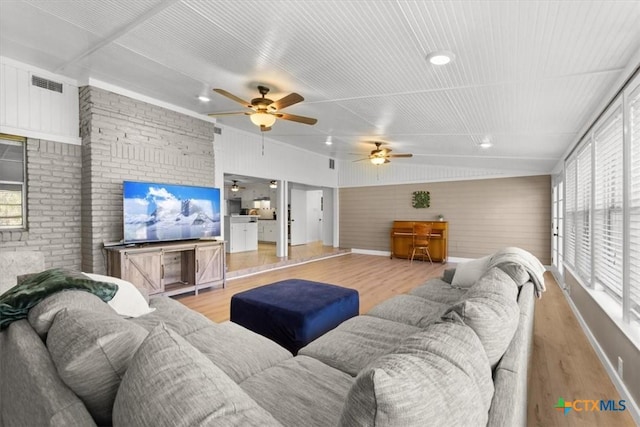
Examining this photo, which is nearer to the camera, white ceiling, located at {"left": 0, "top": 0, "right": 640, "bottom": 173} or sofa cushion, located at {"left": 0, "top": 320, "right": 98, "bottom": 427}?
sofa cushion, located at {"left": 0, "top": 320, "right": 98, "bottom": 427}

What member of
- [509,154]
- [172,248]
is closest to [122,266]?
[172,248]

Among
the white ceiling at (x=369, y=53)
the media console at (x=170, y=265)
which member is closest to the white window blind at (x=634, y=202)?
the white ceiling at (x=369, y=53)

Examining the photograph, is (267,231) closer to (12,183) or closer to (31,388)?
(12,183)

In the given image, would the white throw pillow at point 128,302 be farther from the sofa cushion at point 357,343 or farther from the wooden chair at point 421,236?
the wooden chair at point 421,236

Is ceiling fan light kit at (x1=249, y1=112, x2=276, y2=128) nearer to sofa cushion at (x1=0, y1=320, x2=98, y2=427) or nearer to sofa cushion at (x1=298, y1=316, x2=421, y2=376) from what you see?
sofa cushion at (x1=298, y1=316, x2=421, y2=376)

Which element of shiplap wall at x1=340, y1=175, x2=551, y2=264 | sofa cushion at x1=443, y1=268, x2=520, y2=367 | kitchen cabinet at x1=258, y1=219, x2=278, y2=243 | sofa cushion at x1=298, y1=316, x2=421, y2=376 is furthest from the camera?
kitchen cabinet at x1=258, y1=219, x2=278, y2=243

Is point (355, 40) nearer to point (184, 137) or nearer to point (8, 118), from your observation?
point (184, 137)

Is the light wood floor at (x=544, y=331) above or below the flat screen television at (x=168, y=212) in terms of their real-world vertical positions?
below

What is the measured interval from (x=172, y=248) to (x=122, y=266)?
2.24ft

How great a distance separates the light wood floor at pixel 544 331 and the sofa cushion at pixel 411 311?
0.83 metres

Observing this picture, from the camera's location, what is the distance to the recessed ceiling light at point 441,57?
8.05 feet

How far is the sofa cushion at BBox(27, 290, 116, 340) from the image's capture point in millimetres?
1391

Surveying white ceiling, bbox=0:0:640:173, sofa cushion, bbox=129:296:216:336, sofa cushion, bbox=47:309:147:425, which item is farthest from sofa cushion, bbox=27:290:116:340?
white ceiling, bbox=0:0:640:173

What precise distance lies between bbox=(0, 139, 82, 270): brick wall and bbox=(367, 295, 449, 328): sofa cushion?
13.6 ft
